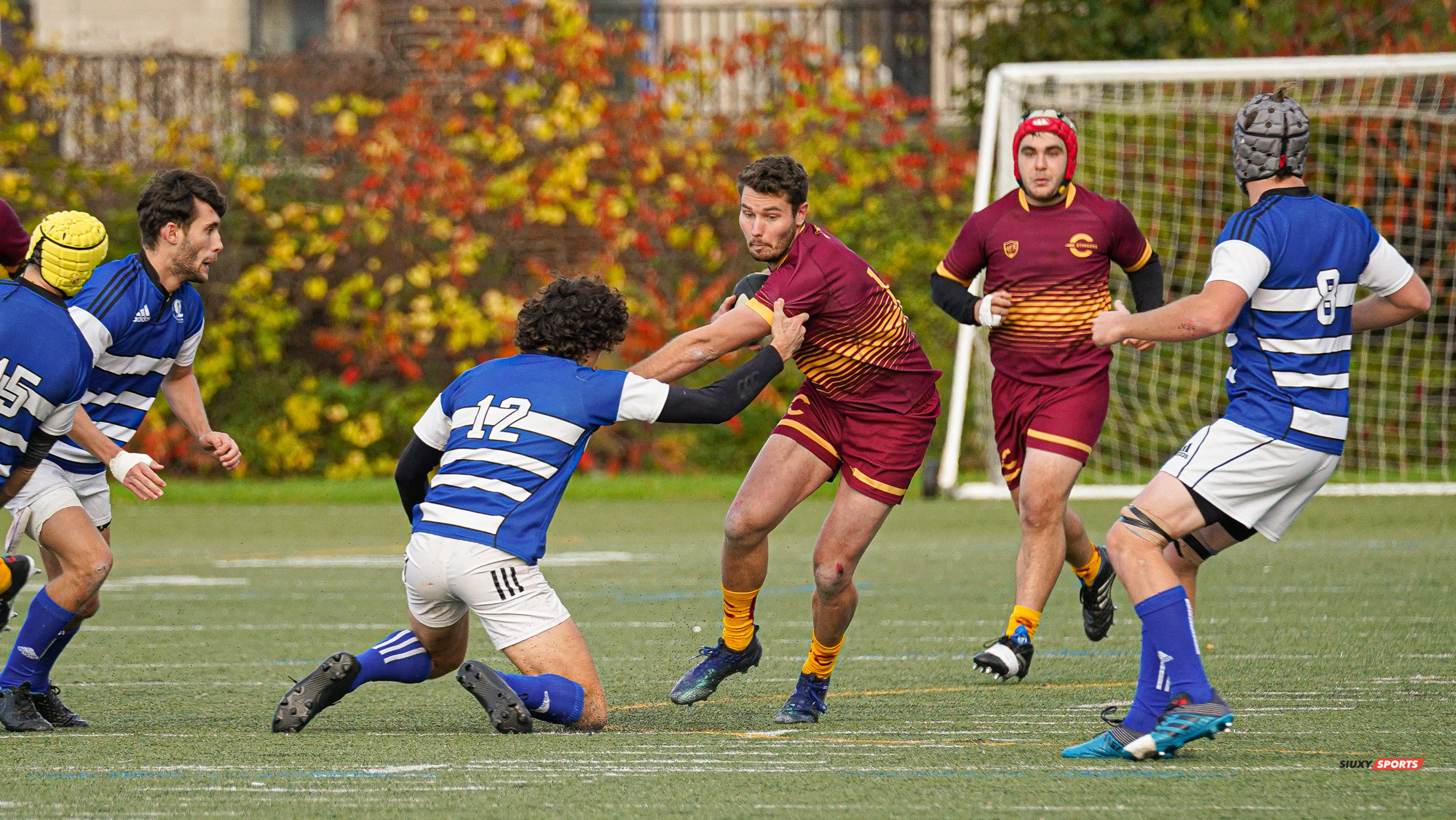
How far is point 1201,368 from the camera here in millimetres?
14891

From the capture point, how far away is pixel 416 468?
17.6 ft

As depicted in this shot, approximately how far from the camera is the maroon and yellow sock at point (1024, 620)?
625cm

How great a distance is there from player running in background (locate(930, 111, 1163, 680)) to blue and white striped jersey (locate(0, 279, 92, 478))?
10.9 feet

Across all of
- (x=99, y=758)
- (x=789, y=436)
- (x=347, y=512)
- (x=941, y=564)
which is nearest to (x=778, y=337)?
(x=789, y=436)

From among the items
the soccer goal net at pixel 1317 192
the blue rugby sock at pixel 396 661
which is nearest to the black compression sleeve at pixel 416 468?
the blue rugby sock at pixel 396 661

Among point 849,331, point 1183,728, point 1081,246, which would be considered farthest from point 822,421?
point 1183,728

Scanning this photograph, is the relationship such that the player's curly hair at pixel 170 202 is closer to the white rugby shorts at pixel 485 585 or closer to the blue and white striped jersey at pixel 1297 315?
the white rugby shorts at pixel 485 585

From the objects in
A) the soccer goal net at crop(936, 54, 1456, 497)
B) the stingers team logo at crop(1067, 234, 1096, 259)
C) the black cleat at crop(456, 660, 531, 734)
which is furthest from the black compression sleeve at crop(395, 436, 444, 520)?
the soccer goal net at crop(936, 54, 1456, 497)

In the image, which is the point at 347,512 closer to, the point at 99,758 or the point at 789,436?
the point at 789,436

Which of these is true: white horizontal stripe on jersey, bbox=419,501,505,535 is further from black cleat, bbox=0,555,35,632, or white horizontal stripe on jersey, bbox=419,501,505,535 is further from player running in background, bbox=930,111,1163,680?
player running in background, bbox=930,111,1163,680

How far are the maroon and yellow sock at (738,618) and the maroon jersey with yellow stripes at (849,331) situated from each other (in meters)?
0.77

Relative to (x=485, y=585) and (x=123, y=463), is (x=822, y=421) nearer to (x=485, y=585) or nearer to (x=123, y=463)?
(x=485, y=585)

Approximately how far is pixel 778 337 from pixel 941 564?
16.2 ft

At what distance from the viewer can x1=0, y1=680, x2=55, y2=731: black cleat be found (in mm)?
5289
